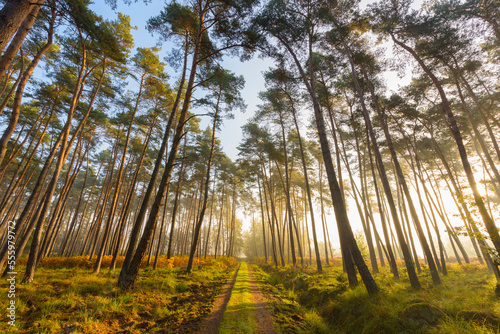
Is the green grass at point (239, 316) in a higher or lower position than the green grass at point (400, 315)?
lower

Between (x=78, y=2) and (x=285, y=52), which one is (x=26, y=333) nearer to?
(x=78, y=2)

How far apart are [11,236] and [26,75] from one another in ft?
20.6

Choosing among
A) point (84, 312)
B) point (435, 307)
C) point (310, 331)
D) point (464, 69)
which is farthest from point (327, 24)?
point (84, 312)

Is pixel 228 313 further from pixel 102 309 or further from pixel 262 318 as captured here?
pixel 102 309

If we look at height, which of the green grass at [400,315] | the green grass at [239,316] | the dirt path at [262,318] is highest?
the green grass at [400,315]

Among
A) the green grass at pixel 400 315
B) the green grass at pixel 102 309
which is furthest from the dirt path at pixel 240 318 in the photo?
the green grass at pixel 400 315

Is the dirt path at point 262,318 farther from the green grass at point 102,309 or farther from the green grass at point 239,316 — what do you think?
the green grass at point 102,309

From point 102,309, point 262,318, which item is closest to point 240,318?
point 262,318

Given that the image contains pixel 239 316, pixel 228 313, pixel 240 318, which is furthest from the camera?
pixel 228 313

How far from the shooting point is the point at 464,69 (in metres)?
10.1

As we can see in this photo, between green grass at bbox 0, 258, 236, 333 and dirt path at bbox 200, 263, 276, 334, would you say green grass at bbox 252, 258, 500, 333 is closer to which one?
dirt path at bbox 200, 263, 276, 334

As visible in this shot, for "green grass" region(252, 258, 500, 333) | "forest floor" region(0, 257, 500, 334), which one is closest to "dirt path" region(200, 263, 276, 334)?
"forest floor" region(0, 257, 500, 334)

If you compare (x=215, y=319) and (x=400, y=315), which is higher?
(x=400, y=315)

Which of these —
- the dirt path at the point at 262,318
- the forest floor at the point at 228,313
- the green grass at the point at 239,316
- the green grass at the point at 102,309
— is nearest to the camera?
the green grass at the point at 102,309
